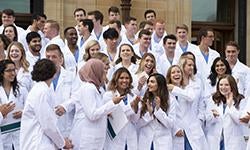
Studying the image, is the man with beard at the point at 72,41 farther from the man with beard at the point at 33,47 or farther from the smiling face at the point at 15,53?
the smiling face at the point at 15,53

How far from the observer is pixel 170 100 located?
7.67m

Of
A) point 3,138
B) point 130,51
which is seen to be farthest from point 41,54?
point 3,138

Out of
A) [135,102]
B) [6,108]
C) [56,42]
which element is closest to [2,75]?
[6,108]

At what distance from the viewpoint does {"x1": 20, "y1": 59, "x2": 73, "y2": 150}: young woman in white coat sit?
628cm

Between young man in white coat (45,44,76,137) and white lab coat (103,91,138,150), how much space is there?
0.60 metres

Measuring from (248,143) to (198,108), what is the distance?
1.00 metres

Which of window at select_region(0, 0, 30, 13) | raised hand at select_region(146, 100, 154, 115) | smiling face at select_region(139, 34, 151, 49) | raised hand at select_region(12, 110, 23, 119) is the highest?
window at select_region(0, 0, 30, 13)

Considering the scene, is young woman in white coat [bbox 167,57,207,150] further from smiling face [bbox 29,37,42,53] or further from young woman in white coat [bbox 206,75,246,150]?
smiling face [bbox 29,37,42,53]

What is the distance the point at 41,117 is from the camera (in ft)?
20.6

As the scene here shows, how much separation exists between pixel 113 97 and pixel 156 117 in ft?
2.28

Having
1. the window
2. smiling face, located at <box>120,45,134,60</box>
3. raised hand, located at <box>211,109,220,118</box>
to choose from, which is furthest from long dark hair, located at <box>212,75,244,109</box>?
the window

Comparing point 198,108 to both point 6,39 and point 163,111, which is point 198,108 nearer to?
point 163,111

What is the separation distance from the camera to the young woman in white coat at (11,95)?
23.0 feet

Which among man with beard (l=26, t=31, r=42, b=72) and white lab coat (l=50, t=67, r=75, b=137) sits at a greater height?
man with beard (l=26, t=31, r=42, b=72)
